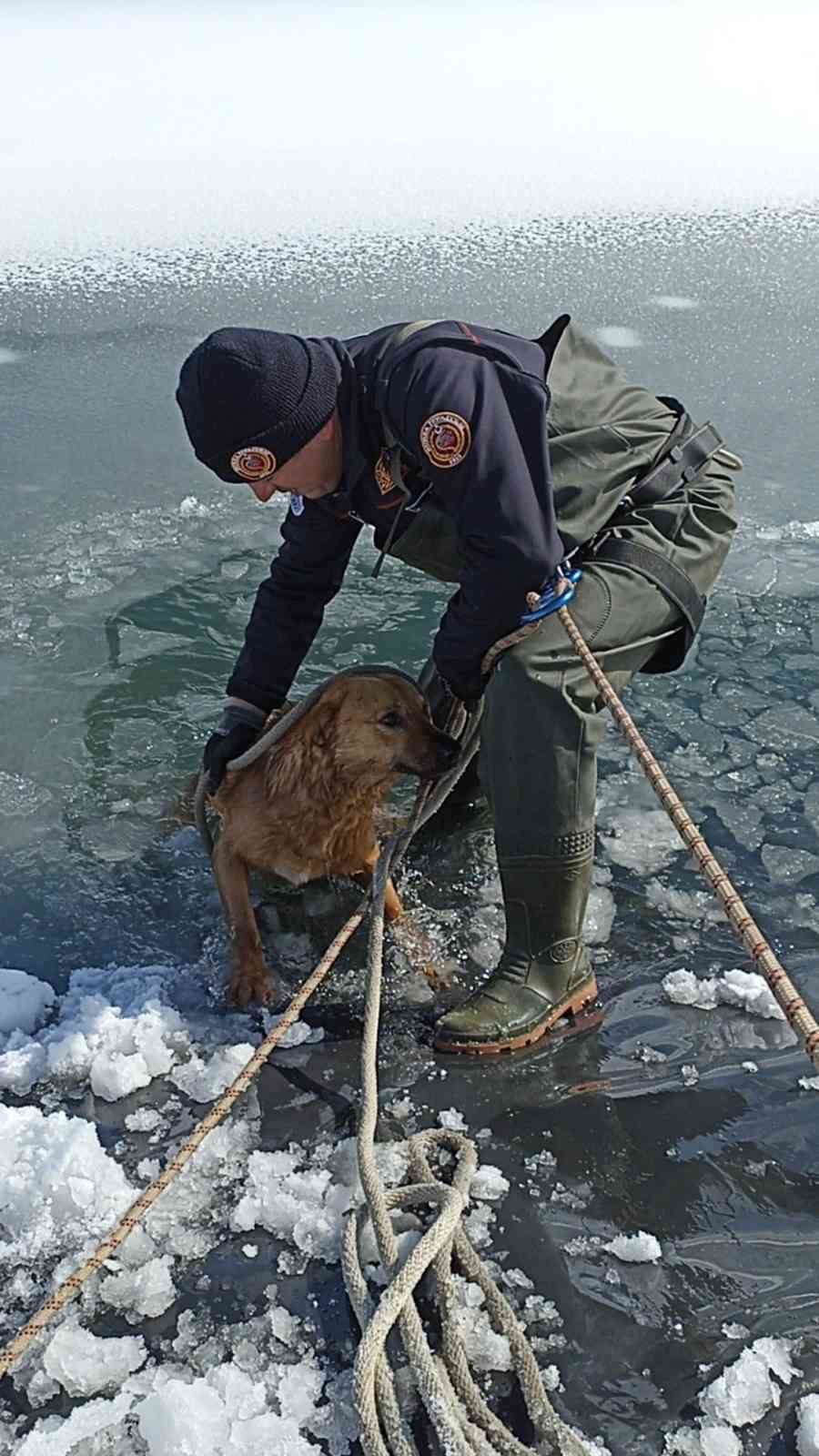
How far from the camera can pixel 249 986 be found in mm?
3062

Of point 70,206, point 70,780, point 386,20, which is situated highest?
point 386,20

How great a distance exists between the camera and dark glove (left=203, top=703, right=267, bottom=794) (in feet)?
11.3

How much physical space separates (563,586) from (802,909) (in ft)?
3.77

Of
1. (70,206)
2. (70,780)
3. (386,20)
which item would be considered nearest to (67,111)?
(70,206)

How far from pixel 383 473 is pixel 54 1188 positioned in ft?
5.44

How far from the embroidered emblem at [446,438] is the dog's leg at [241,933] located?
48.8 inches

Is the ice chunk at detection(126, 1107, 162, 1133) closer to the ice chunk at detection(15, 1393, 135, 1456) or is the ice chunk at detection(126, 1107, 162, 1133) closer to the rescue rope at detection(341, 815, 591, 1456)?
the rescue rope at detection(341, 815, 591, 1456)

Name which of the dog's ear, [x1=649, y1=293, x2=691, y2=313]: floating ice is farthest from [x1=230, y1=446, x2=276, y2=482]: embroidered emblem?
[x1=649, y1=293, x2=691, y2=313]: floating ice

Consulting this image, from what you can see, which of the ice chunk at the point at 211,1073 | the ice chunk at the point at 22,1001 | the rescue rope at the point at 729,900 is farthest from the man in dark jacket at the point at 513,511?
the ice chunk at the point at 22,1001

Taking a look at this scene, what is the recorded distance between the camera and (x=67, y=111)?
447 inches

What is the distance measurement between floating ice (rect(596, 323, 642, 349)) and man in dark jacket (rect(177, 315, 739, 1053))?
390 centimetres

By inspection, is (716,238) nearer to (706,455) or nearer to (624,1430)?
(706,455)

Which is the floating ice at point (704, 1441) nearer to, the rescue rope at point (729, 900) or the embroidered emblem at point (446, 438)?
the rescue rope at point (729, 900)

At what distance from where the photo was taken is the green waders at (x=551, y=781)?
2791mm
